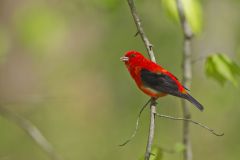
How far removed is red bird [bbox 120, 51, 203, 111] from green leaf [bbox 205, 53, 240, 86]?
34cm

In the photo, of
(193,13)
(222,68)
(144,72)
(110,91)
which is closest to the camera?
(144,72)

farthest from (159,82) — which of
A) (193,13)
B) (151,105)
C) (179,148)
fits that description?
(179,148)

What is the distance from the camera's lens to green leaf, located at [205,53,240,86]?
15.9 feet

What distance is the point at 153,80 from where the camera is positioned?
4.52m

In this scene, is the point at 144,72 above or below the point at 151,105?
above

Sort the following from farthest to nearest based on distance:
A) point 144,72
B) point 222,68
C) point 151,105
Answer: point 222,68
point 144,72
point 151,105

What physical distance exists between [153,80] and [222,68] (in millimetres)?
634

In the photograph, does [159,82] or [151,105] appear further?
[159,82]

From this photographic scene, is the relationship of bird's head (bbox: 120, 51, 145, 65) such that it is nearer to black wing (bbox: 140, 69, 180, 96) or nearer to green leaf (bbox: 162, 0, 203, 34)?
black wing (bbox: 140, 69, 180, 96)

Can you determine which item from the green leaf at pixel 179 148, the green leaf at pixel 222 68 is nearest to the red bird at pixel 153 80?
the green leaf at pixel 222 68

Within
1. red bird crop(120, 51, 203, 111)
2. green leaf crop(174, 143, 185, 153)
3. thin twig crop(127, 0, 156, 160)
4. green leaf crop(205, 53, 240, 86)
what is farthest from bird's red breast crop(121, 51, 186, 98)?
green leaf crop(174, 143, 185, 153)

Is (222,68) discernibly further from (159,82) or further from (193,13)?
(159,82)

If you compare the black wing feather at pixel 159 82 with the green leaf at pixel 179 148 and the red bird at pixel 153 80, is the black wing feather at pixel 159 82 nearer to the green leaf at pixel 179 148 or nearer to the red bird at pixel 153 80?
the red bird at pixel 153 80

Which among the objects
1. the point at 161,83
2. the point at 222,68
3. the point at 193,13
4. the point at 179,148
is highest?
the point at 193,13
